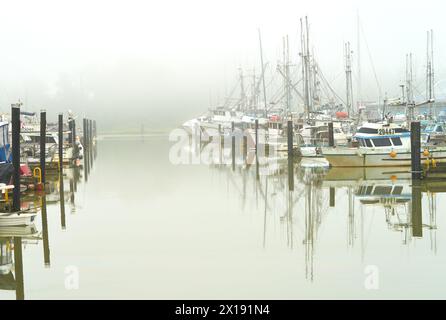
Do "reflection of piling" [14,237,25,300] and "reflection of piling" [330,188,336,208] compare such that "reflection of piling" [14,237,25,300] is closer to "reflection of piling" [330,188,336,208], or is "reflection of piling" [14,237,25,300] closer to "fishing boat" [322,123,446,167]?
"reflection of piling" [330,188,336,208]

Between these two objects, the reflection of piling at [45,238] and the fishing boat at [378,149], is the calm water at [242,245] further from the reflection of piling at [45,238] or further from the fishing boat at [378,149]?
the fishing boat at [378,149]

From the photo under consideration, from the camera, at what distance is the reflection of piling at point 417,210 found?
20.7m

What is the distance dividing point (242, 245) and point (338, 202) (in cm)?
986

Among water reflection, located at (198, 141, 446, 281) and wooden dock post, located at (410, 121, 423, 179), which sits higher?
wooden dock post, located at (410, 121, 423, 179)

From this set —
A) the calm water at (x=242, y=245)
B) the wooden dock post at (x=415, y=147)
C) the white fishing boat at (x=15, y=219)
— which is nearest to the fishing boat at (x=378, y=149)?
the wooden dock post at (x=415, y=147)

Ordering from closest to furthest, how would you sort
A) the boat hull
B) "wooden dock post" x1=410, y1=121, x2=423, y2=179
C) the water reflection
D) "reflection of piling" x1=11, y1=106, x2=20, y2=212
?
the water reflection → "reflection of piling" x1=11, y1=106, x2=20, y2=212 → "wooden dock post" x1=410, y1=121, x2=423, y2=179 → the boat hull

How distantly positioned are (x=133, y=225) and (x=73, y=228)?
203cm

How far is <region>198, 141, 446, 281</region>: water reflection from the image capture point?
19969mm

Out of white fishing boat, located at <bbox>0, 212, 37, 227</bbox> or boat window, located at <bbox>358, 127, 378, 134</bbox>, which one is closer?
white fishing boat, located at <bbox>0, 212, 37, 227</bbox>

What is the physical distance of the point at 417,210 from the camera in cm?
2483

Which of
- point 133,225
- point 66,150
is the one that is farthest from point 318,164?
point 133,225

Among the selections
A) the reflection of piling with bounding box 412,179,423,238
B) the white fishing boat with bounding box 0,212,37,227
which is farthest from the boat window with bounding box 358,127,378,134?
the white fishing boat with bounding box 0,212,37,227

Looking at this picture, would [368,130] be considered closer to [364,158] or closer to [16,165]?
[364,158]

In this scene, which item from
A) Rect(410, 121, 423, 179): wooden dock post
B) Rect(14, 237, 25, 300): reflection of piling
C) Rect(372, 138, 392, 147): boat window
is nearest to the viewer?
Rect(14, 237, 25, 300): reflection of piling
